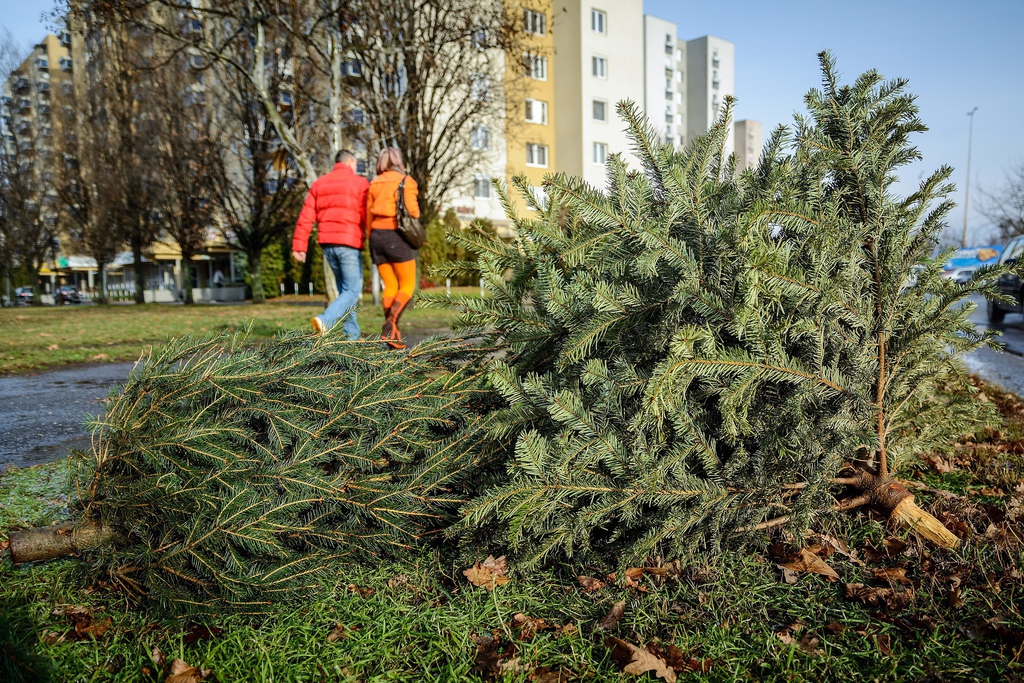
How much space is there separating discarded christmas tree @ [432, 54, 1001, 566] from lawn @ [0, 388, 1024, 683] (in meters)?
0.15

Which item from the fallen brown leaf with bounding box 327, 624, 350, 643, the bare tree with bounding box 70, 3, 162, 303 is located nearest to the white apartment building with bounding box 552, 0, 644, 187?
the bare tree with bounding box 70, 3, 162, 303

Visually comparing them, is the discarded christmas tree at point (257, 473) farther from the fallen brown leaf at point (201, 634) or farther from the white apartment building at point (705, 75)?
the white apartment building at point (705, 75)

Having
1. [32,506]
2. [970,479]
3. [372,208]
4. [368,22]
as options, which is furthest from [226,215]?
[970,479]

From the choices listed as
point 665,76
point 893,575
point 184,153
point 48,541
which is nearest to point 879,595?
point 893,575

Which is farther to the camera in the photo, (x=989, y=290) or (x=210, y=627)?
(x=989, y=290)

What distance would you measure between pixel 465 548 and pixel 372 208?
4.81 meters

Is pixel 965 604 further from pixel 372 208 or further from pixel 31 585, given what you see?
pixel 372 208

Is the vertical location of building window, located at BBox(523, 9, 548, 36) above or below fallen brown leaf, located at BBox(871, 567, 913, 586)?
above

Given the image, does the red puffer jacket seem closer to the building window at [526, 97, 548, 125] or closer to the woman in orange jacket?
the woman in orange jacket

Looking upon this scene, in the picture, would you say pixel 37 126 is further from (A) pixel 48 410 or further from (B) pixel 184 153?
(A) pixel 48 410

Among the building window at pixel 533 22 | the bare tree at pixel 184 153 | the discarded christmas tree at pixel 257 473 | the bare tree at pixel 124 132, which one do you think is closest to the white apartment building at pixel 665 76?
the building window at pixel 533 22

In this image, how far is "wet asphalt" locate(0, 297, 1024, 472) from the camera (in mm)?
3859

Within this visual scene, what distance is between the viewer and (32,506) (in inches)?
112

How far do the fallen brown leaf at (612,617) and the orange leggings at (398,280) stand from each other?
15.8ft
